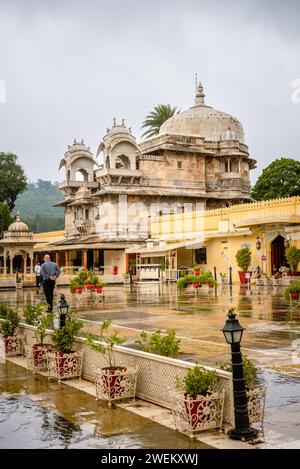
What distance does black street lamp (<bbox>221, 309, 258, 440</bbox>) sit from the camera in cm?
513

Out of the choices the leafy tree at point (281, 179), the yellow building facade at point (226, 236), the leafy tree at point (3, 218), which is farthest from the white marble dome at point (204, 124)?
the leafy tree at point (3, 218)

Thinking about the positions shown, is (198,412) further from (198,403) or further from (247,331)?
(247,331)

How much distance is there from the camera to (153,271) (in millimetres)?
35844

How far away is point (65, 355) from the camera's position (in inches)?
308

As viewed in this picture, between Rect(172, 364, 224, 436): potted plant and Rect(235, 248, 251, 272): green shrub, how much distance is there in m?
26.2

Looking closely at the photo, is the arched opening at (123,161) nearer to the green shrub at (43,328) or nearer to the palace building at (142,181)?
the palace building at (142,181)

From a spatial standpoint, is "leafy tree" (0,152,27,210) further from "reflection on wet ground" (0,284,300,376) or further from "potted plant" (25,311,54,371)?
"potted plant" (25,311,54,371)

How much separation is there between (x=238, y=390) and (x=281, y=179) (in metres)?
45.8

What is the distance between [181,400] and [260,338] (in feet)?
18.5

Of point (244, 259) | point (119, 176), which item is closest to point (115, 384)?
point (244, 259)

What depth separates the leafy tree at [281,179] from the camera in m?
49.0

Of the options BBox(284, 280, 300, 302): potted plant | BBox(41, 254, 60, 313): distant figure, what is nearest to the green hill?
BBox(284, 280, 300, 302): potted plant
